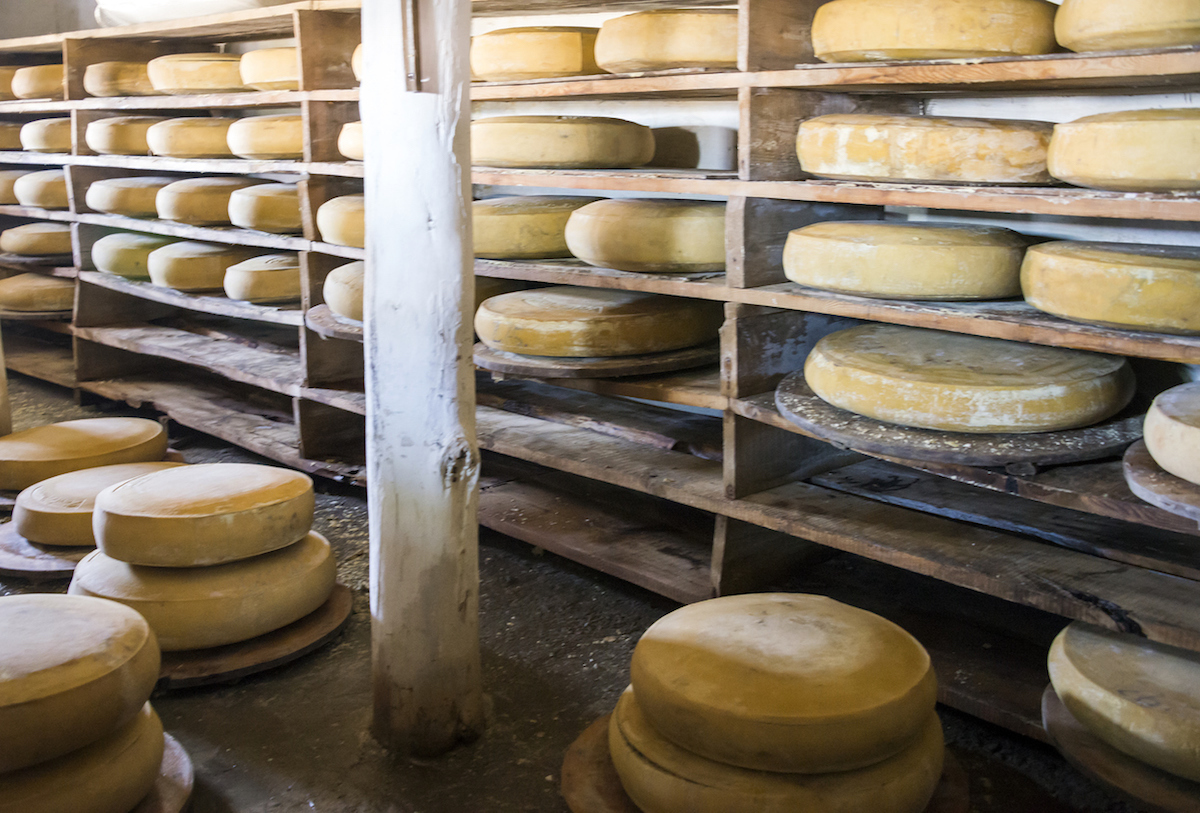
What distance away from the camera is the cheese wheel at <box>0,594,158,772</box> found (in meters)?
1.76

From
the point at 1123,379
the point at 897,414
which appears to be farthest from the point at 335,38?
the point at 1123,379

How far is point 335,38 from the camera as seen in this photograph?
11.6ft

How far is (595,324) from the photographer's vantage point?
273 cm

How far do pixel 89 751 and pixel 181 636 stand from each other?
67cm

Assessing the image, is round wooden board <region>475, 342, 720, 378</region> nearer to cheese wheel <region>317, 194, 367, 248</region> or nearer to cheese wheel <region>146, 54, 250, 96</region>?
cheese wheel <region>317, 194, 367, 248</region>

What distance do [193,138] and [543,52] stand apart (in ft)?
6.41

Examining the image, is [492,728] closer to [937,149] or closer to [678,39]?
[937,149]

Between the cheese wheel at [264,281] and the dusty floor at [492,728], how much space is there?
1.34 metres

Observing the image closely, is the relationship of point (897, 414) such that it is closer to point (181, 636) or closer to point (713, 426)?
point (713, 426)

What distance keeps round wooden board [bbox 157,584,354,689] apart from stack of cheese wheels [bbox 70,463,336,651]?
31 mm

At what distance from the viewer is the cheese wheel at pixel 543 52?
2781 mm

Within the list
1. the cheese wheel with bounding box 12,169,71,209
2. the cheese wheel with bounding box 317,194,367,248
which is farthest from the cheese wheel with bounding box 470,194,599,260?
the cheese wheel with bounding box 12,169,71,209

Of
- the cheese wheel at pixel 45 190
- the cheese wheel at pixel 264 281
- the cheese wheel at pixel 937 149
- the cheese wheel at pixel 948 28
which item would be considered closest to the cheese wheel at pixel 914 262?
the cheese wheel at pixel 937 149

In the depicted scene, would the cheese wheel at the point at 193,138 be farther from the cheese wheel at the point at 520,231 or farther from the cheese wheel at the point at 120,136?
the cheese wheel at the point at 520,231
